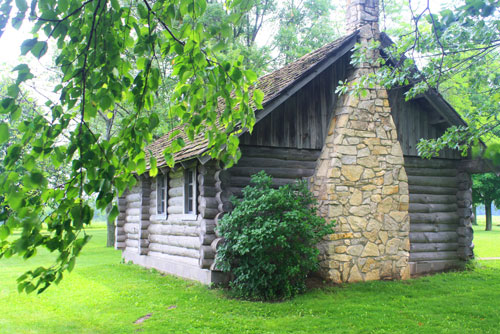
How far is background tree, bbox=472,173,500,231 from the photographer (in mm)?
33938

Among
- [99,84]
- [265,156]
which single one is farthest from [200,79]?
[265,156]

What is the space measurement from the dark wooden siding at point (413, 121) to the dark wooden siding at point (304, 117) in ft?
6.25

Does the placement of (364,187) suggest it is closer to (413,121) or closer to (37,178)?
(413,121)

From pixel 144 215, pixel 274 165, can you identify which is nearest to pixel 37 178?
pixel 274 165

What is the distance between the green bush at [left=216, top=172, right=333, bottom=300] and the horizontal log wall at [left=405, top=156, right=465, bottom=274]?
13.5 ft

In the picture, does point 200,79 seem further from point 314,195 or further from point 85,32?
point 314,195

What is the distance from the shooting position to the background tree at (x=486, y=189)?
3394 cm

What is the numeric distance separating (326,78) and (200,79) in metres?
9.65

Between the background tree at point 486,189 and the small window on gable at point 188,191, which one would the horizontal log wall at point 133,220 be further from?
the background tree at point 486,189

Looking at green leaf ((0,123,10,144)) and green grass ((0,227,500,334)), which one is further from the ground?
green leaf ((0,123,10,144))

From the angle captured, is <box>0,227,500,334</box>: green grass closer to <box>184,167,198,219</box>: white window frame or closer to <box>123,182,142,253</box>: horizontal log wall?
<box>184,167,198,219</box>: white window frame

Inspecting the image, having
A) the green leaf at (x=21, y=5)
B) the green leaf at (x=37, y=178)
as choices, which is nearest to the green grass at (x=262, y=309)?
the green leaf at (x=37, y=178)

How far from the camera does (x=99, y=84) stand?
2910 mm

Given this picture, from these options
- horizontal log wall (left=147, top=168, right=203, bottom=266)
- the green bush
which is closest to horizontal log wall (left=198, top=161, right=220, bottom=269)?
horizontal log wall (left=147, top=168, right=203, bottom=266)
